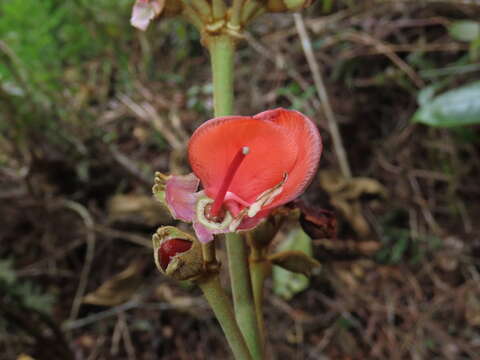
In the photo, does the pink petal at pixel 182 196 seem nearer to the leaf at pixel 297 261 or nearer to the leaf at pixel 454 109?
the leaf at pixel 297 261

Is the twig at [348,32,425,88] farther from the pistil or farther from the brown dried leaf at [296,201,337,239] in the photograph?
the pistil

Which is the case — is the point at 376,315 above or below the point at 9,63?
below

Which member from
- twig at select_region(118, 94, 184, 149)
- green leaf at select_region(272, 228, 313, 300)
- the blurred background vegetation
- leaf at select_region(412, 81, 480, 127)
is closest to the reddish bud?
the blurred background vegetation

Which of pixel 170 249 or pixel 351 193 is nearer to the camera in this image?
pixel 170 249

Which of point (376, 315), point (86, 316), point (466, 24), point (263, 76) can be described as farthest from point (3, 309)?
point (466, 24)

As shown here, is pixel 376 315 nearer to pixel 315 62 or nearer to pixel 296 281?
pixel 296 281

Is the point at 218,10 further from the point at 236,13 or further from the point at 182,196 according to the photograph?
the point at 182,196

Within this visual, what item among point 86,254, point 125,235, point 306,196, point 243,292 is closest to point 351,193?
point 306,196

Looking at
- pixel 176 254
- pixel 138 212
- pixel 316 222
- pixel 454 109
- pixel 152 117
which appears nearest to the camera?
pixel 176 254
